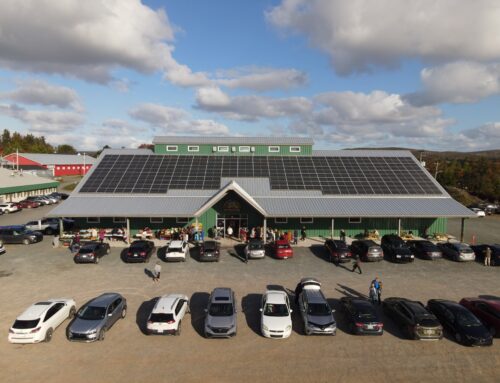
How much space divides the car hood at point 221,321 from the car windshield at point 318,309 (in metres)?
3.99

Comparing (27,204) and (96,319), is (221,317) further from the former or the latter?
(27,204)

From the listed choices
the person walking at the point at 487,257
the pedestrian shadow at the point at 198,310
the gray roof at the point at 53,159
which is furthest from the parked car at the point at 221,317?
the gray roof at the point at 53,159

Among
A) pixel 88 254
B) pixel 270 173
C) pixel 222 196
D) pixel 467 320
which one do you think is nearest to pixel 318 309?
pixel 467 320

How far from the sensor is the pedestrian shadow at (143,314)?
56.5 ft

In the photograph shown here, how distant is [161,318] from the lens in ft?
53.5

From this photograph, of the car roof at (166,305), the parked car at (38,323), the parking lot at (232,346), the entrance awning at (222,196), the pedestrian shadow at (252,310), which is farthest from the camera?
the entrance awning at (222,196)

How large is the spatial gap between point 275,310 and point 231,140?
98.9 feet

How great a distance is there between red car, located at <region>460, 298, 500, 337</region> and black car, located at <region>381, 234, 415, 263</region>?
8.78 meters

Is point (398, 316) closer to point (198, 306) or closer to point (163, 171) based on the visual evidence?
point (198, 306)

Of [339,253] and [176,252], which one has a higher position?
[339,253]

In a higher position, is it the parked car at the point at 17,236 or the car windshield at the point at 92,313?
the parked car at the point at 17,236

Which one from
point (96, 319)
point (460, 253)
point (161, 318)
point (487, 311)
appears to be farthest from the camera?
point (460, 253)

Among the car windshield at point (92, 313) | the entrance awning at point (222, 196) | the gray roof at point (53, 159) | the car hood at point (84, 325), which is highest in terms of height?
the gray roof at point (53, 159)

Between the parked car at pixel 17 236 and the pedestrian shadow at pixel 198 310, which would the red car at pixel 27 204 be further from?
the pedestrian shadow at pixel 198 310
